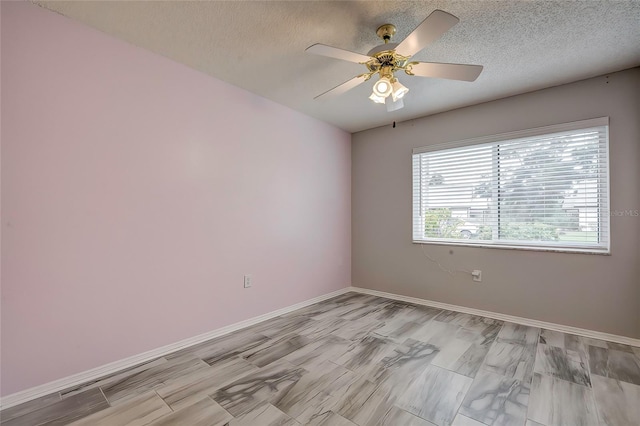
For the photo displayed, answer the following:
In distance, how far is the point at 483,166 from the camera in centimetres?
319

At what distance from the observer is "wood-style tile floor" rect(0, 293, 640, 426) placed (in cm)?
153

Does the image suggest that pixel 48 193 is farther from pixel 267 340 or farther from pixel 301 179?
pixel 301 179

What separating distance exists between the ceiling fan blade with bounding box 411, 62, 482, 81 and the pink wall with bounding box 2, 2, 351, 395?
1746mm

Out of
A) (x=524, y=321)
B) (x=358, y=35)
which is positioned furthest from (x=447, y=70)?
(x=524, y=321)

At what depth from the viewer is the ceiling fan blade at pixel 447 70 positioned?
1751 millimetres

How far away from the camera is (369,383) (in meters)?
1.85

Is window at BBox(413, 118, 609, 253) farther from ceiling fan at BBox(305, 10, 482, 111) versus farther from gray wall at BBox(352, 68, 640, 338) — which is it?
ceiling fan at BBox(305, 10, 482, 111)

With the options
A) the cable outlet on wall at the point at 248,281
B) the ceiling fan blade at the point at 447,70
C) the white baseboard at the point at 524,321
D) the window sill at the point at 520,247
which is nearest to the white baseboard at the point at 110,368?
the cable outlet on wall at the point at 248,281

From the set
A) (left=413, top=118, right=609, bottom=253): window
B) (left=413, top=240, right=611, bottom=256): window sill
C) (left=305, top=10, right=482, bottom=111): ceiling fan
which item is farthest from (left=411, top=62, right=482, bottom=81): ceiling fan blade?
(left=413, top=240, right=611, bottom=256): window sill

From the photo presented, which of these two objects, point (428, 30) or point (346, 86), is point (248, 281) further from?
point (428, 30)

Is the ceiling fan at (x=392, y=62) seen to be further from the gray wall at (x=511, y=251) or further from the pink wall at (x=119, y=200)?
the pink wall at (x=119, y=200)

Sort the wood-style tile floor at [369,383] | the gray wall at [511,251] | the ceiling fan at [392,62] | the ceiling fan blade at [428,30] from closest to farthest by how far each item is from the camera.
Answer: the ceiling fan blade at [428,30] < the wood-style tile floor at [369,383] < the ceiling fan at [392,62] < the gray wall at [511,251]

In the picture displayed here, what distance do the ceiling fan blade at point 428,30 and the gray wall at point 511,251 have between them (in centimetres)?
148

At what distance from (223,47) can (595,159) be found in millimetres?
3442
